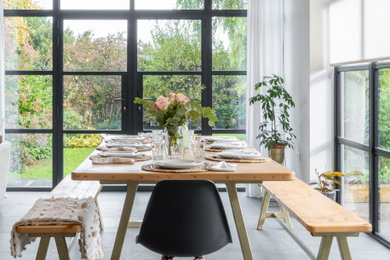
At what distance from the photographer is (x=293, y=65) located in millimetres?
5270

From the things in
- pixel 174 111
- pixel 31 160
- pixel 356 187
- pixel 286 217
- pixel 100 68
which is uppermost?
pixel 100 68

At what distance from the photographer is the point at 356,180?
4270 mm

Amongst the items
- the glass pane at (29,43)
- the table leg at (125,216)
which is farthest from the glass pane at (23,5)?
the table leg at (125,216)

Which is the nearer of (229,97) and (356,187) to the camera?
(356,187)

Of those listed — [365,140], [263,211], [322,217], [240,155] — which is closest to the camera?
[322,217]

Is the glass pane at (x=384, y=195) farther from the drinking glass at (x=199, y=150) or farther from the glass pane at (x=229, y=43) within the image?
the glass pane at (x=229, y=43)

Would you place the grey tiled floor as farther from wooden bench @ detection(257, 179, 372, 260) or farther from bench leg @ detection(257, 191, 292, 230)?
wooden bench @ detection(257, 179, 372, 260)

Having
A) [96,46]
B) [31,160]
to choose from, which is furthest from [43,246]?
[96,46]

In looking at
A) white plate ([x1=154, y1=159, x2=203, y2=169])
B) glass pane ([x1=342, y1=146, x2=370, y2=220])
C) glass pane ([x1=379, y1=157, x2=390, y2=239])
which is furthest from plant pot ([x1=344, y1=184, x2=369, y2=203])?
white plate ([x1=154, y1=159, x2=203, y2=169])

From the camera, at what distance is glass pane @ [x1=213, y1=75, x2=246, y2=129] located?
6016 mm

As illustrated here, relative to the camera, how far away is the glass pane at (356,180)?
4074 mm

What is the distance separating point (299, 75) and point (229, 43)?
4.13ft

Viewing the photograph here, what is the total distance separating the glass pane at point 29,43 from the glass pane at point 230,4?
206cm

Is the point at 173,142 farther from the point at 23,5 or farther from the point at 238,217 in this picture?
the point at 23,5
